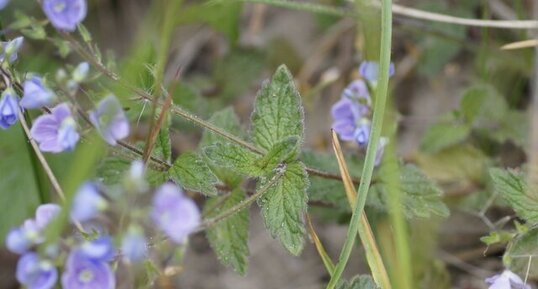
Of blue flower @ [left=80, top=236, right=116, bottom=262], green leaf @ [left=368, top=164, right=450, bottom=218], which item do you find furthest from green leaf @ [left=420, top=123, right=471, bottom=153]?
blue flower @ [left=80, top=236, right=116, bottom=262]

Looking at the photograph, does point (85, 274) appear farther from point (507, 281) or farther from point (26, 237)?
point (507, 281)

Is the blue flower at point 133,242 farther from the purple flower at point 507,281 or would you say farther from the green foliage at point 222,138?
the purple flower at point 507,281

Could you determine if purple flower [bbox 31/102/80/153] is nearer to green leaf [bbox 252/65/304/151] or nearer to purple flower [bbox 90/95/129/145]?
purple flower [bbox 90/95/129/145]

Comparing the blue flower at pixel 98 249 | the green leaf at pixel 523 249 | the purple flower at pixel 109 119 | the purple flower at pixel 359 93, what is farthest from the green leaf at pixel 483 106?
the blue flower at pixel 98 249

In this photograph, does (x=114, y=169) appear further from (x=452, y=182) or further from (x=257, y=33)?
(x=257, y=33)

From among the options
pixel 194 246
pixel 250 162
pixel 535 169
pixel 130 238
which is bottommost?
pixel 194 246

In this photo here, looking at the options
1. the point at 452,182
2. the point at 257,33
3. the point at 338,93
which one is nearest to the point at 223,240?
the point at 452,182

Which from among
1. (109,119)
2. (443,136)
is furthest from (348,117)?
(109,119)
